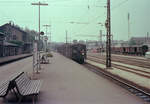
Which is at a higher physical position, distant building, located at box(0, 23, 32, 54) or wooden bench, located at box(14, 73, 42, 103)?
distant building, located at box(0, 23, 32, 54)

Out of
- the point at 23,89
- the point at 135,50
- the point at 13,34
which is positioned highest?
the point at 13,34

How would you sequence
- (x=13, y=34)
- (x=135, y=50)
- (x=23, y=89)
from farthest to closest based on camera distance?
(x=13, y=34), (x=135, y=50), (x=23, y=89)

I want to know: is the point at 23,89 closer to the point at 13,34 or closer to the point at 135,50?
the point at 135,50

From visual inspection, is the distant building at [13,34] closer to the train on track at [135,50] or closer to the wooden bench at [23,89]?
the train on track at [135,50]

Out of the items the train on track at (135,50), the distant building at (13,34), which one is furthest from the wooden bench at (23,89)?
the distant building at (13,34)

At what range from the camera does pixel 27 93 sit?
5.29 metres

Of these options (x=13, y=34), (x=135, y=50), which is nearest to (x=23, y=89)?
(x=135, y=50)

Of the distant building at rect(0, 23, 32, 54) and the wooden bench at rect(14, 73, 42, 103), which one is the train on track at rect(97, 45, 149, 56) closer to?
the distant building at rect(0, 23, 32, 54)

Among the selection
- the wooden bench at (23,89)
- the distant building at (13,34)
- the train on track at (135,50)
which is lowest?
the wooden bench at (23,89)

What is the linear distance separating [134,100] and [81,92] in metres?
2.07

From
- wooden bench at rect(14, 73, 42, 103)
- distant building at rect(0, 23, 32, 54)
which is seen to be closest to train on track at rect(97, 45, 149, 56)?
distant building at rect(0, 23, 32, 54)

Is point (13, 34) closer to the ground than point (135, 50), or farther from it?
farther from it

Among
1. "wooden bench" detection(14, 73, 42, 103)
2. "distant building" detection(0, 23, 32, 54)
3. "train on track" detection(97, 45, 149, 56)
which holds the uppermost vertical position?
"distant building" detection(0, 23, 32, 54)

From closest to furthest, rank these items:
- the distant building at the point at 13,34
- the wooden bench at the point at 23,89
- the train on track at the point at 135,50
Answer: the wooden bench at the point at 23,89 < the train on track at the point at 135,50 < the distant building at the point at 13,34
